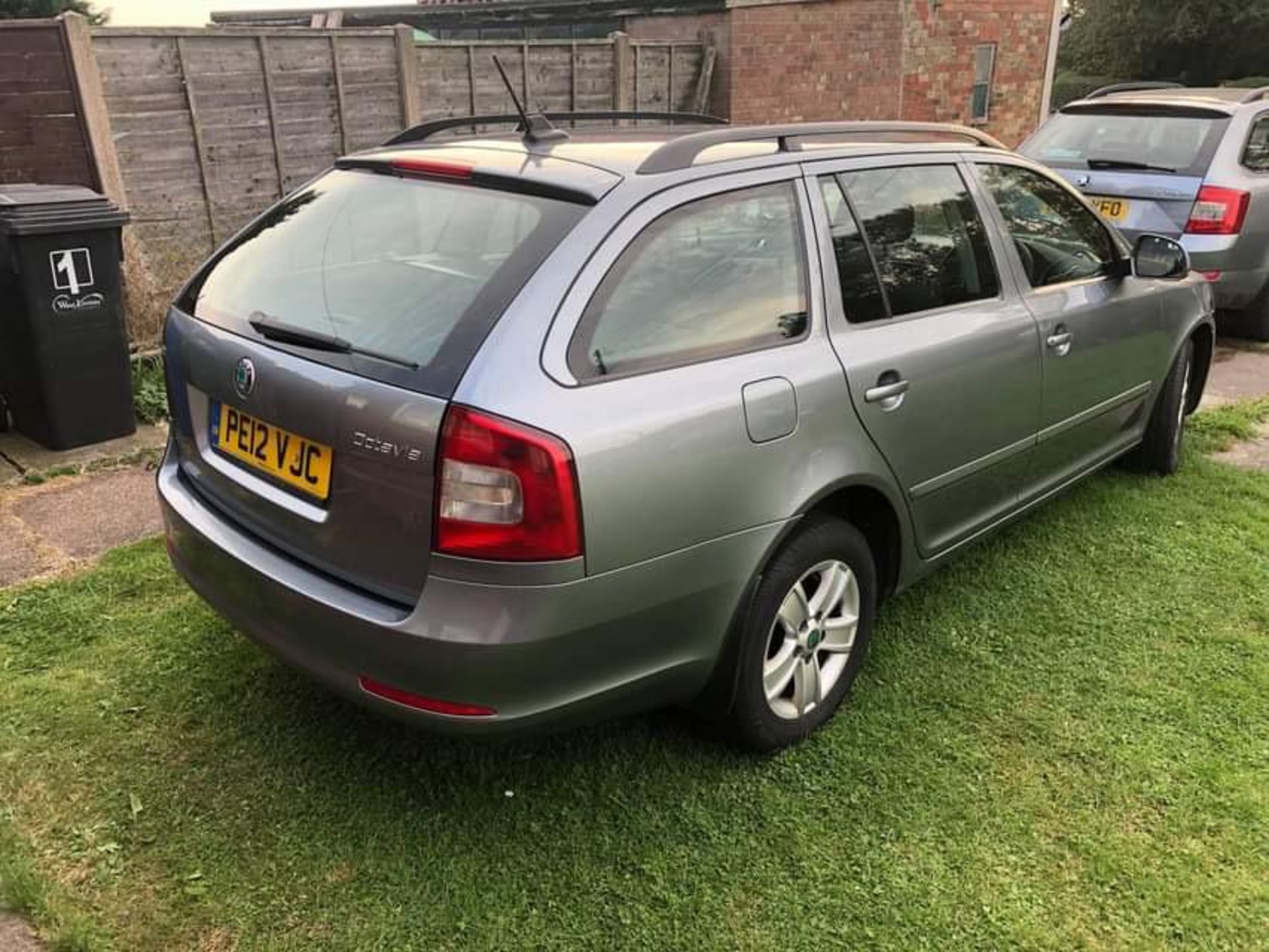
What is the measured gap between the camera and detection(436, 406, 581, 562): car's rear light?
2113 millimetres

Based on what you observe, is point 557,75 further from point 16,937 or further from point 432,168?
point 16,937

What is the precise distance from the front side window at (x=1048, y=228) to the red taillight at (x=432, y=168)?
1872 mm

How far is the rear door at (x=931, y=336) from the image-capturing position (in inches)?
114

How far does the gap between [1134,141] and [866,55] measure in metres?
4.86

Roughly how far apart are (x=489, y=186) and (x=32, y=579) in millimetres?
2378

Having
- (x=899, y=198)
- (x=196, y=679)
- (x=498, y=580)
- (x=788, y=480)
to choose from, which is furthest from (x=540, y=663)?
(x=899, y=198)

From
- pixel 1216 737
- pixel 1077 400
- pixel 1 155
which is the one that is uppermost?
pixel 1 155

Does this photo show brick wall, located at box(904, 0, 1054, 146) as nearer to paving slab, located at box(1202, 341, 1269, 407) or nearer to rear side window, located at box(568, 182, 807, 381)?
paving slab, located at box(1202, 341, 1269, 407)

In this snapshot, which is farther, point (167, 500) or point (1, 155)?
point (1, 155)

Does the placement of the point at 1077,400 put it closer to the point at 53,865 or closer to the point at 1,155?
the point at 53,865

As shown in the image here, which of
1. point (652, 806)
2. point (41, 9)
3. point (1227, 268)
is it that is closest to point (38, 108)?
point (652, 806)

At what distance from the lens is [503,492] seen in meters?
2.13

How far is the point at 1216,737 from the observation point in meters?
2.98

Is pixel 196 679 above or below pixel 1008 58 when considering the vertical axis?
below
